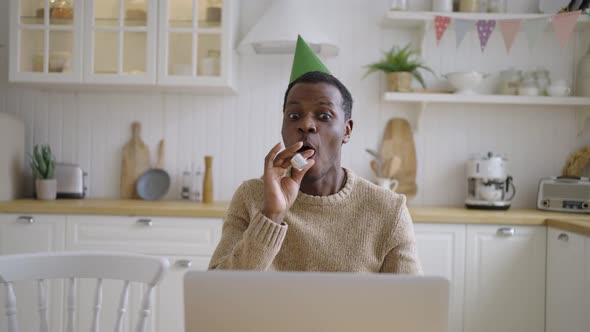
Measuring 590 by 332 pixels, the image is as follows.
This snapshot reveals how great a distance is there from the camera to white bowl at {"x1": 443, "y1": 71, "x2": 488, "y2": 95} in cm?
293

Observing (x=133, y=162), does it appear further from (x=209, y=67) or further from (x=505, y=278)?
(x=505, y=278)

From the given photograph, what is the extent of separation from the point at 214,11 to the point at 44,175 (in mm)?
1251

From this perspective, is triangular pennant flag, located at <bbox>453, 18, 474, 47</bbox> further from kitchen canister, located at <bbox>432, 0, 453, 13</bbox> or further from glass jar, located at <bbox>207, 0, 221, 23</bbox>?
glass jar, located at <bbox>207, 0, 221, 23</bbox>

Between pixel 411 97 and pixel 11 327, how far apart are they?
7.24 ft

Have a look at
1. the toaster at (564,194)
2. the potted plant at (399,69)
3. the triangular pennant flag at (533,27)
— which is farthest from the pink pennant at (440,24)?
the toaster at (564,194)

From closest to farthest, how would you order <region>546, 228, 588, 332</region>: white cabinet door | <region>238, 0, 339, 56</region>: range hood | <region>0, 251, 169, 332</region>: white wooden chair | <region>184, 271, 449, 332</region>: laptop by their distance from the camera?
<region>184, 271, 449, 332</region>: laptop
<region>0, 251, 169, 332</region>: white wooden chair
<region>546, 228, 588, 332</region>: white cabinet door
<region>238, 0, 339, 56</region>: range hood

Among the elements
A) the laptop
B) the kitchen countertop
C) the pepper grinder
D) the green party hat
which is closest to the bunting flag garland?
the kitchen countertop

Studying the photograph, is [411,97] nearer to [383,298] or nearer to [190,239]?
[190,239]

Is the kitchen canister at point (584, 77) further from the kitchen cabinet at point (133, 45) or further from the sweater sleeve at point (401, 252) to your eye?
the sweater sleeve at point (401, 252)

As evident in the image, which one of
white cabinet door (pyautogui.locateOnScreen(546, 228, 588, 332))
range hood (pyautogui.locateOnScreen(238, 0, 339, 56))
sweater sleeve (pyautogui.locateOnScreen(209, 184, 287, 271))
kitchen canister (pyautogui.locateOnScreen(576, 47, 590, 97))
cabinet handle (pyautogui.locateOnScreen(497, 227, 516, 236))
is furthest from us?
kitchen canister (pyautogui.locateOnScreen(576, 47, 590, 97))

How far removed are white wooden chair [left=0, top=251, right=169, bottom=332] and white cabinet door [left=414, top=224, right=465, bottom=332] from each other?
161cm

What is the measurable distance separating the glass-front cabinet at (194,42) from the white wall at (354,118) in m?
0.32

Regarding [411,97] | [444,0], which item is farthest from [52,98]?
[444,0]

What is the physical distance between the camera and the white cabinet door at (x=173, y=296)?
2.61m
